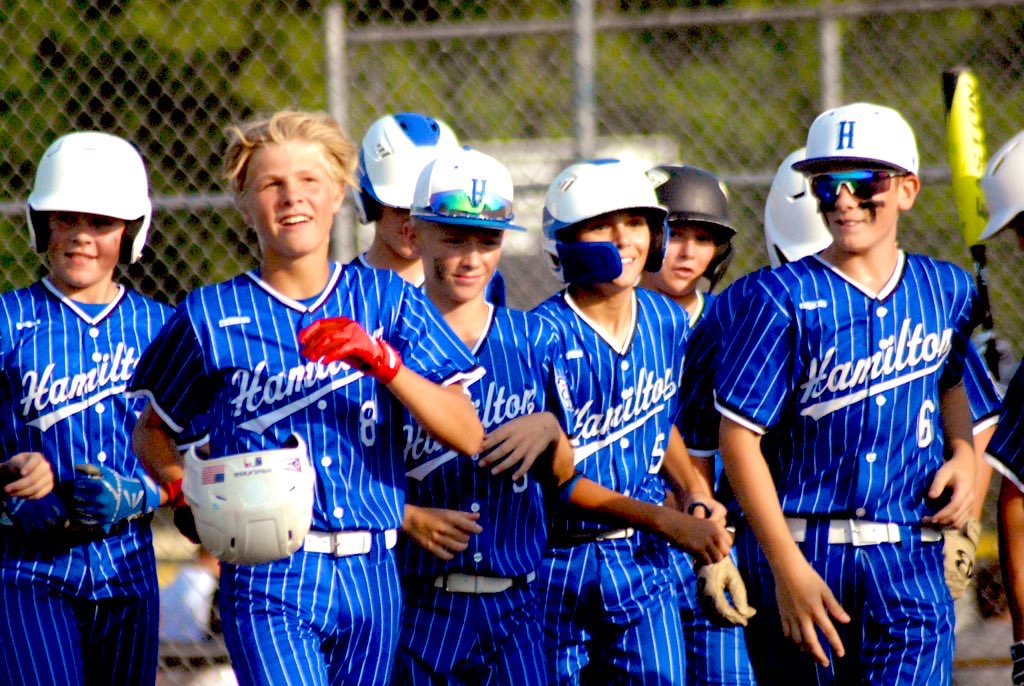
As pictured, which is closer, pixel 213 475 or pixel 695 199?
pixel 213 475

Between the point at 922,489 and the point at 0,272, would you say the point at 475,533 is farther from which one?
the point at 0,272

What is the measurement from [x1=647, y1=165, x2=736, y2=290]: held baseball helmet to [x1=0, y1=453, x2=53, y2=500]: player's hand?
2.11 m

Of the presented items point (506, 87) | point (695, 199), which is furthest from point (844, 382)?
point (506, 87)

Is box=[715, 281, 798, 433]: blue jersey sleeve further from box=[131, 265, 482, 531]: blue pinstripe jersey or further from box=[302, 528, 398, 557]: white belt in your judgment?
box=[302, 528, 398, 557]: white belt

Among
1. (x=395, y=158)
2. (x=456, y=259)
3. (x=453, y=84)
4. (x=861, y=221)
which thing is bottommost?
(x=456, y=259)

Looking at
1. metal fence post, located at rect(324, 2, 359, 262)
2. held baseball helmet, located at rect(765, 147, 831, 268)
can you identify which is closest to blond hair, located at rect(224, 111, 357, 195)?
held baseball helmet, located at rect(765, 147, 831, 268)

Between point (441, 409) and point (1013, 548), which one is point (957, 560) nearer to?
point (1013, 548)

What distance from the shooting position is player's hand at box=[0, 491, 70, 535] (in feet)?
13.2

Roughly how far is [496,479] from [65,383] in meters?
1.33

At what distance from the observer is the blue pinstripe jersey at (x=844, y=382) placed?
370 cm

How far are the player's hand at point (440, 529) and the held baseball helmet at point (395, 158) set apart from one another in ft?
4.49

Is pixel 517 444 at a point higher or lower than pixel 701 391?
lower

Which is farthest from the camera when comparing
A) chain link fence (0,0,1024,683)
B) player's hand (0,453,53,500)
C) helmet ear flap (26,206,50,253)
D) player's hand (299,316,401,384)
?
chain link fence (0,0,1024,683)

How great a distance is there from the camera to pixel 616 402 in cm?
400
